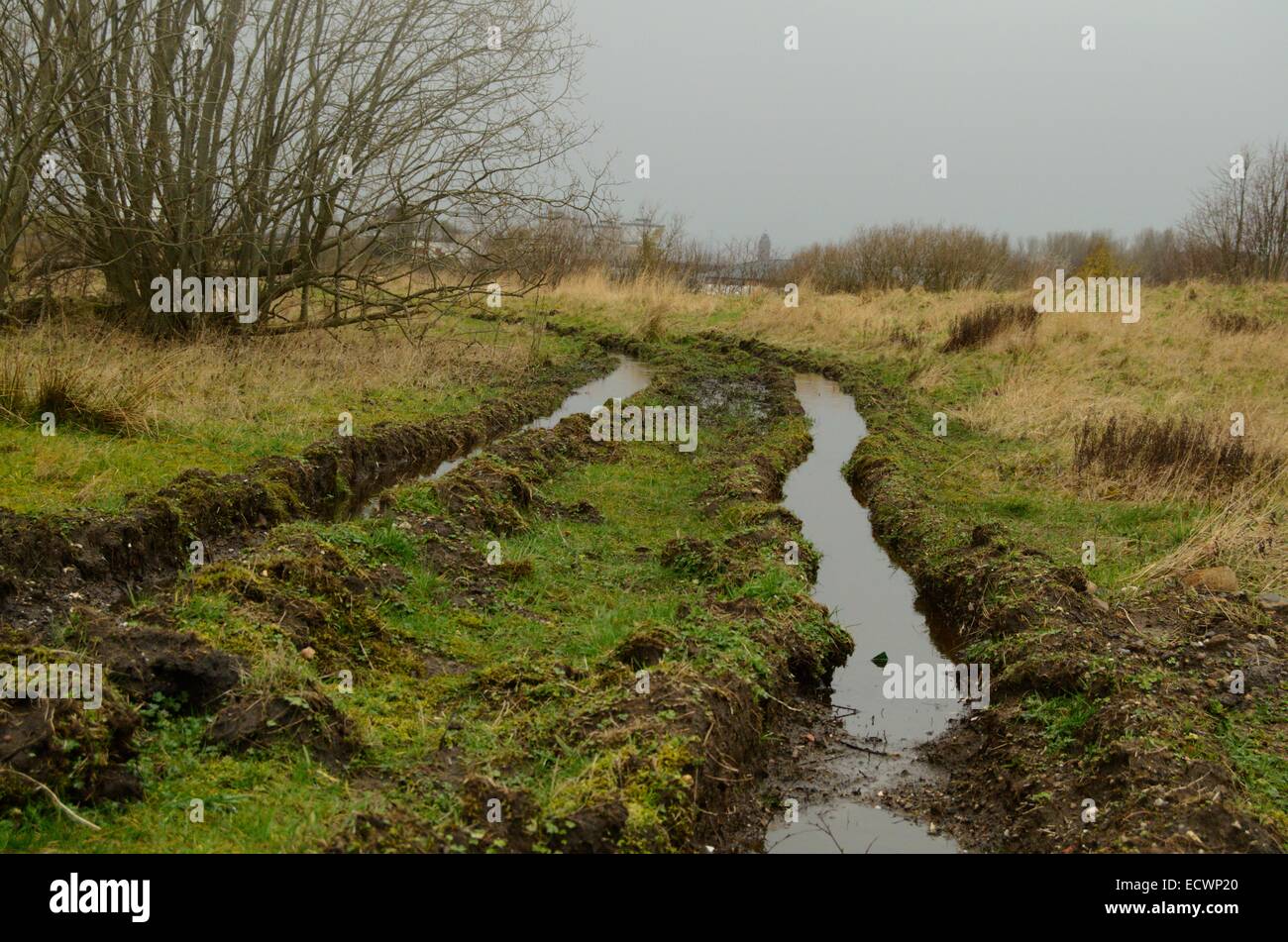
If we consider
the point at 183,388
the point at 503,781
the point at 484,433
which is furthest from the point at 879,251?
the point at 503,781

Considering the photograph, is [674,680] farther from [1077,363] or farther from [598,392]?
[1077,363]

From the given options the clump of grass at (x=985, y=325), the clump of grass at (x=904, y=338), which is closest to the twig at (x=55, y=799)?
the clump of grass at (x=985, y=325)

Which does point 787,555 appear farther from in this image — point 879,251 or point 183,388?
point 879,251

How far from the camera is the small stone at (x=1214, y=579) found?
6828 millimetres

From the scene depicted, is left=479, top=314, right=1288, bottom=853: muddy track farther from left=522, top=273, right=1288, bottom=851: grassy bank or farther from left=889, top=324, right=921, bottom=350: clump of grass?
left=889, top=324, right=921, bottom=350: clump of grass

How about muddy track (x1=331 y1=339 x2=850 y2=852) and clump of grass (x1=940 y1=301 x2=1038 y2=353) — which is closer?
muddy track (x1=331 y1=339 x2=850 y2=852)

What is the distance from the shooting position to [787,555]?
24.3 ft

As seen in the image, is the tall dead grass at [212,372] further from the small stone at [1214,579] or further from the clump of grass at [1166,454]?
the small stone at [1214,579]

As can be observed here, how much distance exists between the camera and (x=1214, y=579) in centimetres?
688

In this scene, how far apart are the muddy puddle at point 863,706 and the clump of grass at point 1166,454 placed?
2307 mm

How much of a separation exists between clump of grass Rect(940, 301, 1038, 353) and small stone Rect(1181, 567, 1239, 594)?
11.8 metres

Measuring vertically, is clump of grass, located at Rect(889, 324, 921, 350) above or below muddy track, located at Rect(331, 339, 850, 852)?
above

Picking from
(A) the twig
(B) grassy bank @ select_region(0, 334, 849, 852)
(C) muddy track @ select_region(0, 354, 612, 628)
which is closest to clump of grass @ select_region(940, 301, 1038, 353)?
(C) muddy track @ select_region(0, 354, 612, 628)

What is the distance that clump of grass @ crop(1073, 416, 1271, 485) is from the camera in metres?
9.01
